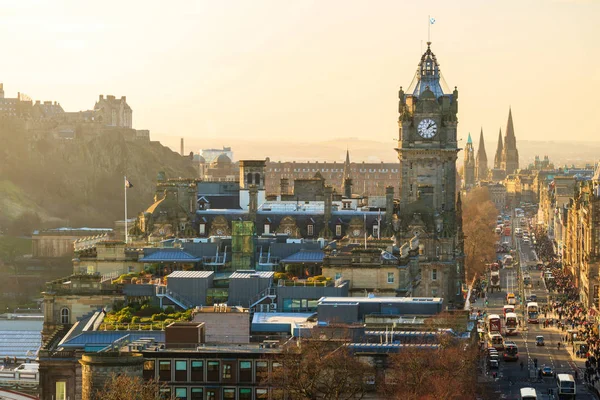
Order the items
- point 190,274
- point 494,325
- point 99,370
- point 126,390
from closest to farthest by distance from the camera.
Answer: point 126,390 < point 99,370 < point 190,274 < point 494,325

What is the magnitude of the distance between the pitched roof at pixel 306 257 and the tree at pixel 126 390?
46.1m

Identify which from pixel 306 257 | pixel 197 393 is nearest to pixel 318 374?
pixel 197 393

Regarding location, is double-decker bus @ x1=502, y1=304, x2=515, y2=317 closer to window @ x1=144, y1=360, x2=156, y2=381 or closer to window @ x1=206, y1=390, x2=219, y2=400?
window @ x1=206, y1=390, x2=219, y2=400

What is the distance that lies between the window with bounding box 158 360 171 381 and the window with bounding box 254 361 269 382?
14.4 feet

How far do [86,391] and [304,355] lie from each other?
36.2 feet

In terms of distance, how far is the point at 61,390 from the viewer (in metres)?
98.2

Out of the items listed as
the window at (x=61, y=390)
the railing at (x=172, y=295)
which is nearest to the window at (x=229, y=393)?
the window at (x=61, y=390)

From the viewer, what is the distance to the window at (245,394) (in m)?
92.0

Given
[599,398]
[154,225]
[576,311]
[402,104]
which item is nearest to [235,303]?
[599,398]

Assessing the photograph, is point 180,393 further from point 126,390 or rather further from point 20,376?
point 20,376

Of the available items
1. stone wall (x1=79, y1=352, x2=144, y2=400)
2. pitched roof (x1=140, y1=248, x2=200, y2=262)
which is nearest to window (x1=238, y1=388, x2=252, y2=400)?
stone wall (x1=79, y1=352, x2=144, y2=400)

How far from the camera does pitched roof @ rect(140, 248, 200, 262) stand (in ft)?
428

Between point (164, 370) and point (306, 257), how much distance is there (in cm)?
4155

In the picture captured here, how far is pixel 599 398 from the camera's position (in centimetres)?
11931
